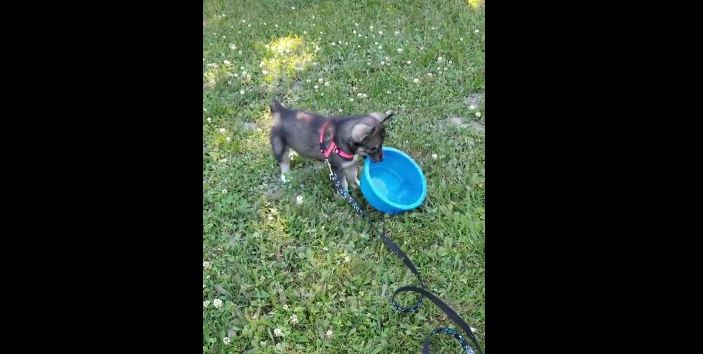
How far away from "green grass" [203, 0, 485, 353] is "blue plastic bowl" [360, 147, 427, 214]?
118mm

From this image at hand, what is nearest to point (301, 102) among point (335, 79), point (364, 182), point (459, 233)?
point (335, 79)

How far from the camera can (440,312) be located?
3.37 metres

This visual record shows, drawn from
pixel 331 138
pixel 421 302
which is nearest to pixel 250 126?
pixel 331 138

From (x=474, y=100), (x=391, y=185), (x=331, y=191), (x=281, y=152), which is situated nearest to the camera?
(x=331, y=191)

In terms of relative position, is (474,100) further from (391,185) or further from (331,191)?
(331,191)

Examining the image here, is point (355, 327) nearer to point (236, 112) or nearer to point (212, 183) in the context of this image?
point (212, 183)

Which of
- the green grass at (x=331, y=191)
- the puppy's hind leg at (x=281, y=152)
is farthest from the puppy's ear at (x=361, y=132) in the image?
the puppy's hind leg at (x=281, y=152)

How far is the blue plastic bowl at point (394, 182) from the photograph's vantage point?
407cm

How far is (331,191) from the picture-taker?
4.40 meters

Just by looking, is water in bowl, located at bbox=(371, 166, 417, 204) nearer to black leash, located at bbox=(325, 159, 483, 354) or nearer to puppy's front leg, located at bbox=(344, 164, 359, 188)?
puppy's front leg, located at bbox=(344, 164, 359, 188)

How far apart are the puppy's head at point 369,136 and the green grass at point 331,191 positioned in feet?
1.49

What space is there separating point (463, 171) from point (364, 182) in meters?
0.92

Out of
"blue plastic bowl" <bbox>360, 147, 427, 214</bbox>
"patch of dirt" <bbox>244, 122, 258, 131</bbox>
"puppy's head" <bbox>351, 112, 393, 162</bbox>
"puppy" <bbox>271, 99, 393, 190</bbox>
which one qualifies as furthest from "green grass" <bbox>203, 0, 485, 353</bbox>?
"puppy's head" <bbox>351, 112, 393, 162</bbox>

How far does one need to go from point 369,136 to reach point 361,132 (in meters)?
0.07
